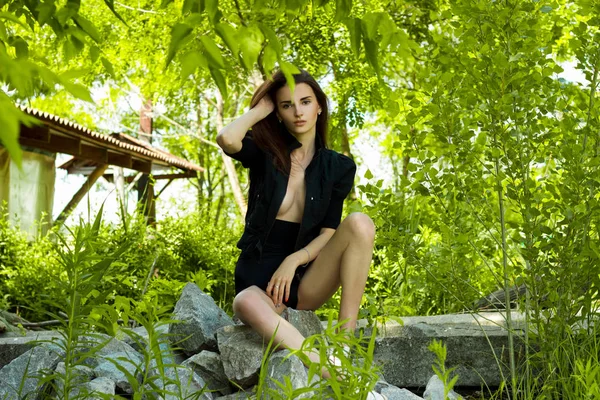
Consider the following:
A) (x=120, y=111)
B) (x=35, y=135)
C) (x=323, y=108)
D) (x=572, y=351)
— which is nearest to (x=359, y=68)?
(x=35, y=135)

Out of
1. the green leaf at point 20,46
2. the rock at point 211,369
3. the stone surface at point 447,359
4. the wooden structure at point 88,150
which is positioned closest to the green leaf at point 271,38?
the green leaf at point 20,46

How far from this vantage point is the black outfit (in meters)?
3.73

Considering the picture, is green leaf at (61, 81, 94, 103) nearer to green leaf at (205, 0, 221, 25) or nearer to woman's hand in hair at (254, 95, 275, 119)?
green leaf at (205, 0, 221, 25)

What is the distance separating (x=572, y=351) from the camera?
341 cm

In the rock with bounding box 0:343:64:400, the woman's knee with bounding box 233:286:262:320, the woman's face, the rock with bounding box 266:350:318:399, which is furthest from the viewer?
the woman's face

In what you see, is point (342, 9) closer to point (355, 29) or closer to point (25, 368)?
point (355, 29)

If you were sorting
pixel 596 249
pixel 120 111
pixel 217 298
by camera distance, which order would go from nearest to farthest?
pixel 596 249 < pixel 217 298 < pixel 120 111

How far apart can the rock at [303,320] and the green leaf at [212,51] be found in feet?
7.45

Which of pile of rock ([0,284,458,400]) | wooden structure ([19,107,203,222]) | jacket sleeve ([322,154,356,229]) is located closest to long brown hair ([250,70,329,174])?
jacket sleeve ([322,154,356,229])

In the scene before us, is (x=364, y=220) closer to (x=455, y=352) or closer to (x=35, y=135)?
(x=455, y=352)

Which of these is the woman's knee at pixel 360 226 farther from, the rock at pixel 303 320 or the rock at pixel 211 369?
the rock at pixel 211 369

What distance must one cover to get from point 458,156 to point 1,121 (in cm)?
289

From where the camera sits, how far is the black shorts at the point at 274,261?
12.3 ft

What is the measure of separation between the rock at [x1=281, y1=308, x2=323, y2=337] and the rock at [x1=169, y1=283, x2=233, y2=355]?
0.39 metres
